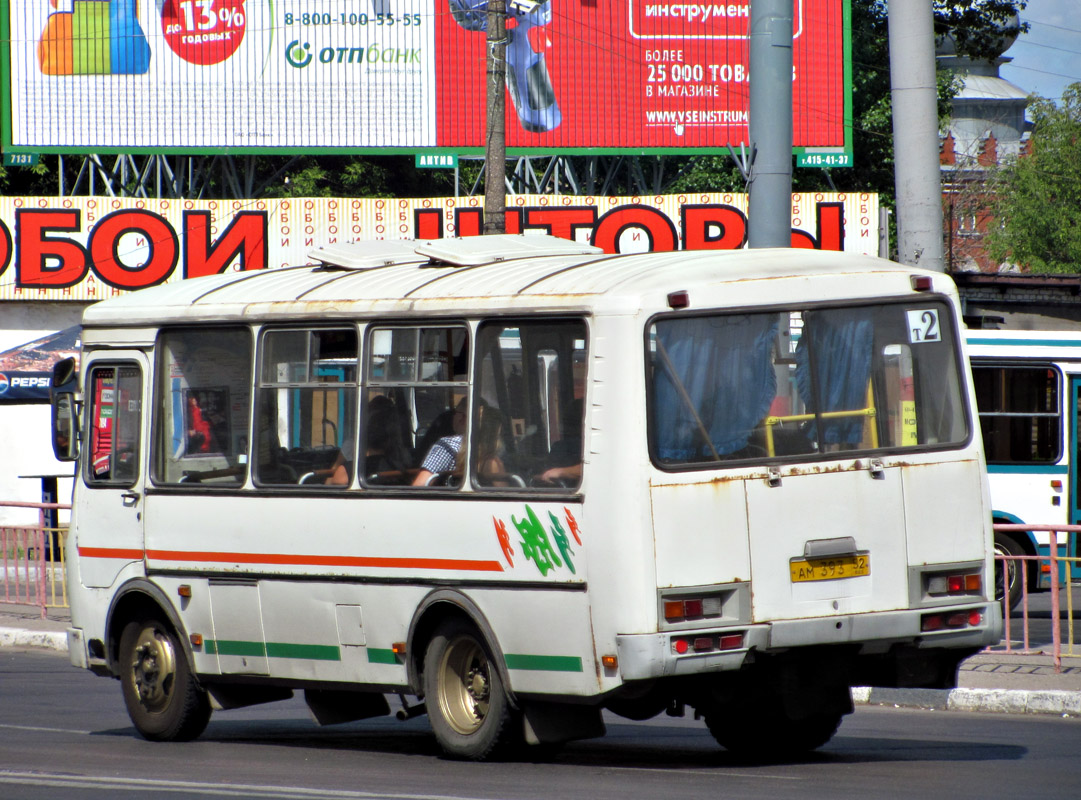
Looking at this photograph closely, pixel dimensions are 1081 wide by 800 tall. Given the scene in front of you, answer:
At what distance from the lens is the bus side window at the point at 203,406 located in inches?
370

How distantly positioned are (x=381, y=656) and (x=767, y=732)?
6.78 feet

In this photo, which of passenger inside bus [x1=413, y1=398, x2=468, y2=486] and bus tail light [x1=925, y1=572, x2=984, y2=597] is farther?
passenger inside bus [x1=413, y1=398, x2=468, y2=486]

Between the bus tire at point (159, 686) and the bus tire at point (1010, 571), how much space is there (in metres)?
6.00

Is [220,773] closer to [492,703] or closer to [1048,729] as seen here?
[492,703]

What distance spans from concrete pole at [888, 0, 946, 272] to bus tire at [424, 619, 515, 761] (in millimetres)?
5351

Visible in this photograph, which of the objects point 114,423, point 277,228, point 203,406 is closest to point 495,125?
A: point 114,423

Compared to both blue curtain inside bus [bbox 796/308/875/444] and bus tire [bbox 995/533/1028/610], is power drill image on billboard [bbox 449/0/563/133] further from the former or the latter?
blue curtain inside bus [bbox 796/308/875/444]

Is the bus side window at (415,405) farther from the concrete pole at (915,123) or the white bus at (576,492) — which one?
the concrete pole at (915,123)

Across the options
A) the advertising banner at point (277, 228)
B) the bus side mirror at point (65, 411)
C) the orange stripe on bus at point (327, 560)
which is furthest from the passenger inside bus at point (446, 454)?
the advertising banner at point (277, 228)

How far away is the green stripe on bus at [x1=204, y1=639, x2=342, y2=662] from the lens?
894 centimetres

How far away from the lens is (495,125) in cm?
1867

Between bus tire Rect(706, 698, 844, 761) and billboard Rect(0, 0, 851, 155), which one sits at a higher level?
billboard Rect(0, 0, 851, 155)

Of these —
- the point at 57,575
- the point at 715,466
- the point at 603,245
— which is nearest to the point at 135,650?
the point at 715,466

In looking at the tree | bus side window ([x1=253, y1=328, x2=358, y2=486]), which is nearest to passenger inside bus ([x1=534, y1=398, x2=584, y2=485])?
bus side window ([x1=253, y1=328, x2=358, y2=486])
